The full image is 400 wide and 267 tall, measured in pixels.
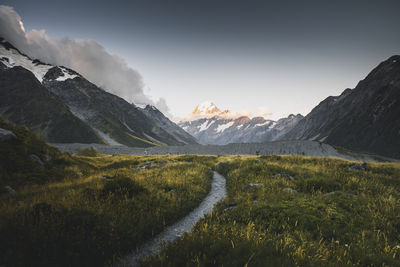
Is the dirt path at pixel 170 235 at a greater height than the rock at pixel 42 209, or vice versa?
the rock at pixel 42 209

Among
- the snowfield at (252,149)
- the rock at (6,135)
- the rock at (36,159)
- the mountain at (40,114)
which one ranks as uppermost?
the mountain at (40,114)

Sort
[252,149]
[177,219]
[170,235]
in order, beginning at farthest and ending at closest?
[252,149] → [177,219] → [170,235]

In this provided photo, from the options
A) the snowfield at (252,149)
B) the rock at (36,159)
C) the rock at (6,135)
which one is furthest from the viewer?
the snowfield at (252,149)

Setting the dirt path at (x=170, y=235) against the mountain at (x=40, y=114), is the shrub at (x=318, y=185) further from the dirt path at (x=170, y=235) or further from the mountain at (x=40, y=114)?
the mountain at (x=40, y=114)

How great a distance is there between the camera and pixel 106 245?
501 cm

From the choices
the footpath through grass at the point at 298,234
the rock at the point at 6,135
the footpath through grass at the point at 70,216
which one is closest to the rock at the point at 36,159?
the footpath through grass at the point at 70,216

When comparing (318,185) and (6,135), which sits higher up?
(6,135)

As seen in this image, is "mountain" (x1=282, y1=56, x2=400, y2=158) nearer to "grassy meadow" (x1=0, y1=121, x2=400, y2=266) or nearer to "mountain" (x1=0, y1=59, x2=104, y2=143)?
"grassy meadow" (x1=0, y1=121, x2=400, y2=266)

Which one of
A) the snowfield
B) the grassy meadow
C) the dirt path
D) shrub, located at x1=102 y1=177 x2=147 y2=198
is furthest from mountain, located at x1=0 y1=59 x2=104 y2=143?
the dirt path

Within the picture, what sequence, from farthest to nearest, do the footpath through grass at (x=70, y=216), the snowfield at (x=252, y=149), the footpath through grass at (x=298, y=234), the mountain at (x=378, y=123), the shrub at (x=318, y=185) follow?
the mountain at (x=378, y=123), the snowfield at (x=252, y=149), the shrub at (x=318, y=185), the footpath through grass at (x=70, y=216), the footpath through grass at (x=298, y=234)

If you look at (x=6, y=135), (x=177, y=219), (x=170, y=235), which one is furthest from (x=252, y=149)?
(x=6, y=135)

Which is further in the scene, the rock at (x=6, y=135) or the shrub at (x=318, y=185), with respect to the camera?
the shrub at (x=318, y=185)

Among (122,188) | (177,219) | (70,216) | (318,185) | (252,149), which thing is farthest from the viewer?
(252,149)

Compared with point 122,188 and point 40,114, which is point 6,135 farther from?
point 40,114
